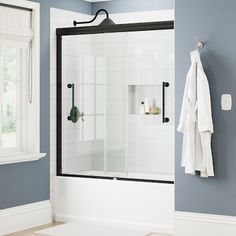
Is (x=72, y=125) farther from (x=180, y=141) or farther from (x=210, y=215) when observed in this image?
(x=210, y=215)

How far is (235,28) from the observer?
5340 mm

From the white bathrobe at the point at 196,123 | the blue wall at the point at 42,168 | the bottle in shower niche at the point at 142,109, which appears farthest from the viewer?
the bottle in shower niche at the point at 142,109

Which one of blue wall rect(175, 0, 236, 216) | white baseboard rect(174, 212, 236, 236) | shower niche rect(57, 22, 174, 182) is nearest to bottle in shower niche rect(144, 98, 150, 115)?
shower niche rect(57, 22, 174, 182)

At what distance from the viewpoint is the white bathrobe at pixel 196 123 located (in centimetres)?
533

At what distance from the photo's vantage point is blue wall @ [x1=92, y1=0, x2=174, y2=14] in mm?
7078

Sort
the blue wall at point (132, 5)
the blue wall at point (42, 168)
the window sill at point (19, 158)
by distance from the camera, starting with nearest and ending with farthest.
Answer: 1. the window sill at point (19, 158)
2. the blue wall at point (42, 168)
3. the blue wall at point (132, 5)

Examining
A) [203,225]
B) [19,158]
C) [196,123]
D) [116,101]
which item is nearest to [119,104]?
[116,101]

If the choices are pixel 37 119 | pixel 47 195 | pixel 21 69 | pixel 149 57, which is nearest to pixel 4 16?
pixel 21 69

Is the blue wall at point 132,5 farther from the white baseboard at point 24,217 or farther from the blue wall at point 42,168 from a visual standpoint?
the white baseboard at point 24,217

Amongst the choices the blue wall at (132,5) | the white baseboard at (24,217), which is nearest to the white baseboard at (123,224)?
the white baseboard at (24,217)

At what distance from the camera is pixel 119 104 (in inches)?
257

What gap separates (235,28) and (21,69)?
2325 mm

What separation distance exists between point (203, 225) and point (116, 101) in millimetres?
1732

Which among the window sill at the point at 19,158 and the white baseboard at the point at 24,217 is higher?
the window sill at the point at 19,158
